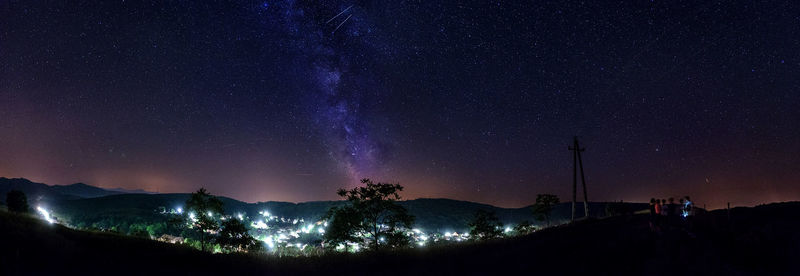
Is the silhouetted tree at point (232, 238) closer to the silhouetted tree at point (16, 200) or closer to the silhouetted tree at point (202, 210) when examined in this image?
the silhouetted tree at point (202, 210)

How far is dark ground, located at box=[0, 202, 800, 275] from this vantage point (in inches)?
406

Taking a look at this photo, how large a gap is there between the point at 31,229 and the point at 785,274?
90.1ft

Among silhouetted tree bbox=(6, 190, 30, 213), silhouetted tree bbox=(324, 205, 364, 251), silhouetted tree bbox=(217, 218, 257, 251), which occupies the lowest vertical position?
silhouetted tree bbox=(217, 218, 257, 251)

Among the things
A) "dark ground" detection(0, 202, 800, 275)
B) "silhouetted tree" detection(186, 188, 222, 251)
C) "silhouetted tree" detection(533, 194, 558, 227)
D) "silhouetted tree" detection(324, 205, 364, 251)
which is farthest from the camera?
"silhouetted tree" detection(533, 194, 558, 227)

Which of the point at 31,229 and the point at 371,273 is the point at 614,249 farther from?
the point at 31,229

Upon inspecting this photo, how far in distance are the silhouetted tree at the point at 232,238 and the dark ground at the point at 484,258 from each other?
19.6 m

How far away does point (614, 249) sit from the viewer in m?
12.3

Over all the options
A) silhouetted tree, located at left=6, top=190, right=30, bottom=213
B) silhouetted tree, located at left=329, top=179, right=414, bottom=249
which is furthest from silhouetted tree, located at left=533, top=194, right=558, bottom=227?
silhouetted tree, located at left=6, top=190, right=30, bottom=213

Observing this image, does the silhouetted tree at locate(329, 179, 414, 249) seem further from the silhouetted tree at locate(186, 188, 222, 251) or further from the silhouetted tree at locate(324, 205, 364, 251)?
the silhouetted tree at locate(186, 188, 222, 251)

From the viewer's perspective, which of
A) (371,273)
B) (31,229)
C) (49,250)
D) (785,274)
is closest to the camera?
(785,274)

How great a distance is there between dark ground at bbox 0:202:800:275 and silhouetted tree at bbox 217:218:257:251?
1963 centimetres

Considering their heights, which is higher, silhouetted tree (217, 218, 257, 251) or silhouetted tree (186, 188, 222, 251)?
silhouetted tree (186, 188, 222, 251)

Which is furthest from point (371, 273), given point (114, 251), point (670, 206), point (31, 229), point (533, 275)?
point (670, 206)

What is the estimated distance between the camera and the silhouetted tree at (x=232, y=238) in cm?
3391
